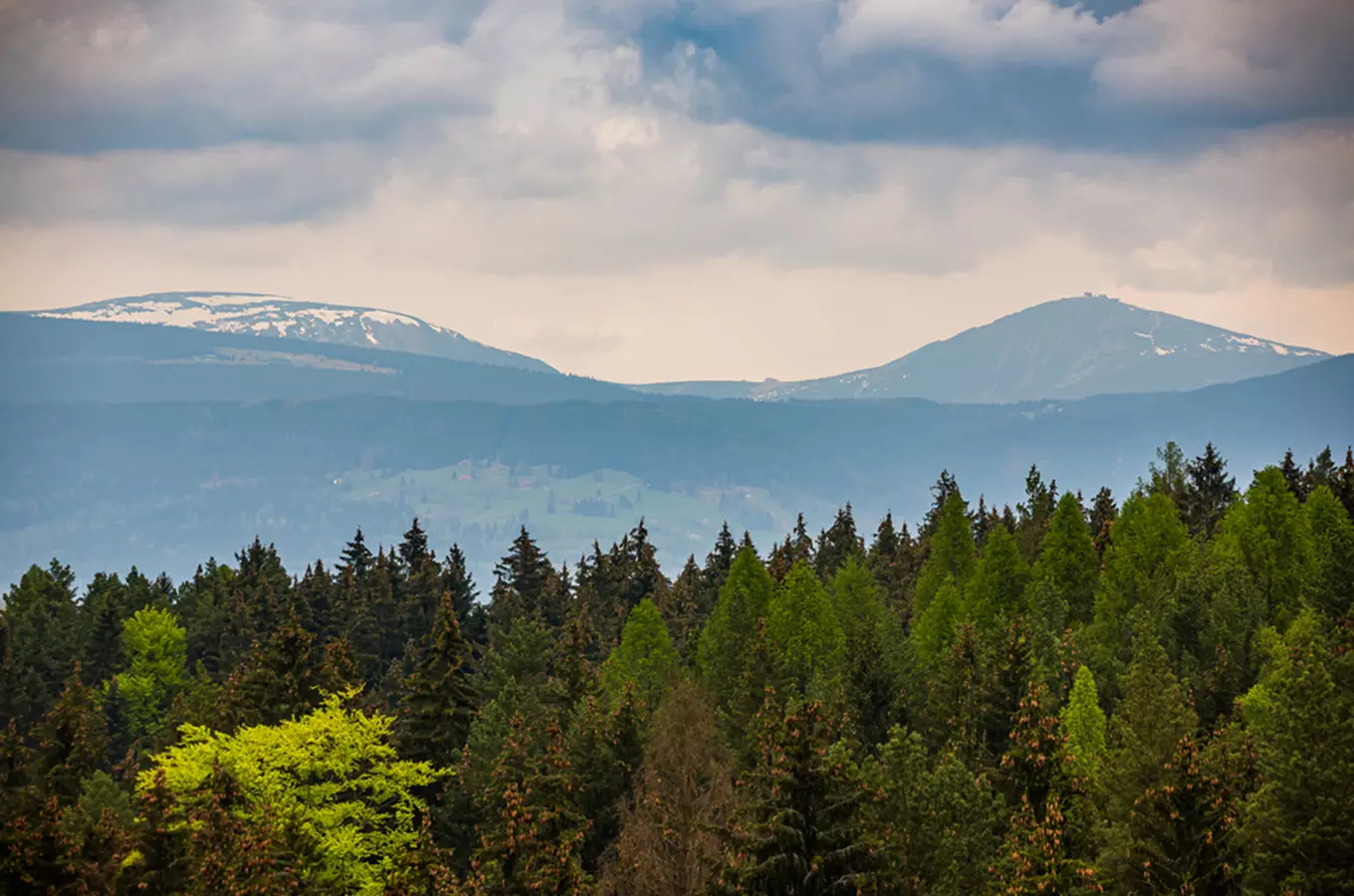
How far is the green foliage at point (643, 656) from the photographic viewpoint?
7869cm

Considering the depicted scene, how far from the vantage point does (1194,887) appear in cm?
3544

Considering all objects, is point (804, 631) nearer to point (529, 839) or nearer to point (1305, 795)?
point (529, 839)

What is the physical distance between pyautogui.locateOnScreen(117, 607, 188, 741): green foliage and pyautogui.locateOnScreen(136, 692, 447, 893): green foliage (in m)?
60.2

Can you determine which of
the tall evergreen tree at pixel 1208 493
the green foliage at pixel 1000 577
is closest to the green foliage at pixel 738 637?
the green foliage at pixel 1000 577

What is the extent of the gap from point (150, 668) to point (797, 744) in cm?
8724

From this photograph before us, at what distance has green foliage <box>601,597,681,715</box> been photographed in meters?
78.7

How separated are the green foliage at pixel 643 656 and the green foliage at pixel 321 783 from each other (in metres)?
28.3

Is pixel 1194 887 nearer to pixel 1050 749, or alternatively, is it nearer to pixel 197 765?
pixel 1050 749

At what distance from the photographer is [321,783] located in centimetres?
5044

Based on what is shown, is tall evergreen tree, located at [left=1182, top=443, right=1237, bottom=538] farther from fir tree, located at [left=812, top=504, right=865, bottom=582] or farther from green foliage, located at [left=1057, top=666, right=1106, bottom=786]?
green foliage, located at [left=1057, top=666, right=1106, bottom=786]

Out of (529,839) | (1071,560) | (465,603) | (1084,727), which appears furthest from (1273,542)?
(465,603)

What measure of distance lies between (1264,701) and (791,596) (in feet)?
115

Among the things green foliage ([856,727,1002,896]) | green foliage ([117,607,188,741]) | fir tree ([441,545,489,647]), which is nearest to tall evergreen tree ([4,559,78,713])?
green foliage ([117,607,188,741])

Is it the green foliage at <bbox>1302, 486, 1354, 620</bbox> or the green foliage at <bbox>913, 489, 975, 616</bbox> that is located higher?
the green foliage at <bbox>1302, 486, 1354, 620</bbox>
